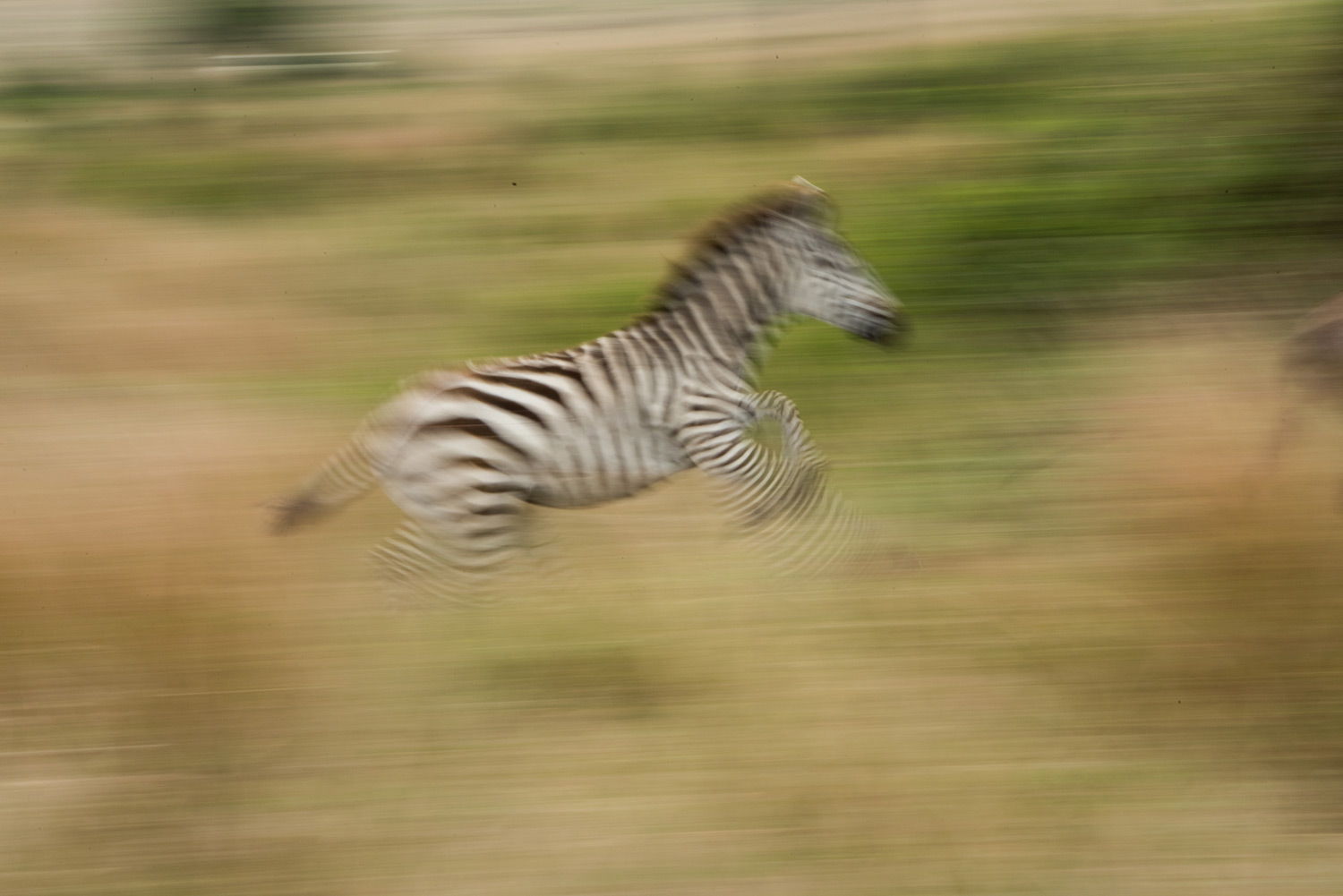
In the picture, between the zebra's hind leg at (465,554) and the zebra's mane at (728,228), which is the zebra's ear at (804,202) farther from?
the zebra's hind leg at (465,554)

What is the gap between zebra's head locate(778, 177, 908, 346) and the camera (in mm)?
4617

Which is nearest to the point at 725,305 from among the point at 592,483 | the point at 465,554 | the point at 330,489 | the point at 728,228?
the point at 728,228

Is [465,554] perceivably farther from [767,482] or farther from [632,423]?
[767,482]

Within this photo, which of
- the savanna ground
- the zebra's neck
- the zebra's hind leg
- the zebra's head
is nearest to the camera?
the savanna ground

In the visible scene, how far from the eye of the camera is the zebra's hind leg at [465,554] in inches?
158

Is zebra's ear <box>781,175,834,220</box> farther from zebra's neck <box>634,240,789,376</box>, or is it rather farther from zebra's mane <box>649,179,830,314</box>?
zebra's neck <box>634,240,789,376</box>

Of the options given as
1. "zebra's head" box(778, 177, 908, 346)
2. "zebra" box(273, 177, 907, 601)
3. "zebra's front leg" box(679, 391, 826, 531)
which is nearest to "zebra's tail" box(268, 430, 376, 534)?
"zebra" box(273, 177, 907, 601)

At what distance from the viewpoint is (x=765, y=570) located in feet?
13.3

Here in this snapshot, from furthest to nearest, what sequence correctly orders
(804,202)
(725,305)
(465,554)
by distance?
(804,202) < (725,305) < (465,554)

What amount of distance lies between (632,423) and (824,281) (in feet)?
2.85

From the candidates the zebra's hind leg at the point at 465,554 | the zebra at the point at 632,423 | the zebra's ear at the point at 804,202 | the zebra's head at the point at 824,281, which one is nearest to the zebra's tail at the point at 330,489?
the zebra at the point at 632,423

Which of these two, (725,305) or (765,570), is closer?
(765,570)

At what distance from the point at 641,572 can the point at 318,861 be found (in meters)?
1.31

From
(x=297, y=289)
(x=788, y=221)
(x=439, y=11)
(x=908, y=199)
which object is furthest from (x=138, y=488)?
(x=439, y=11)
